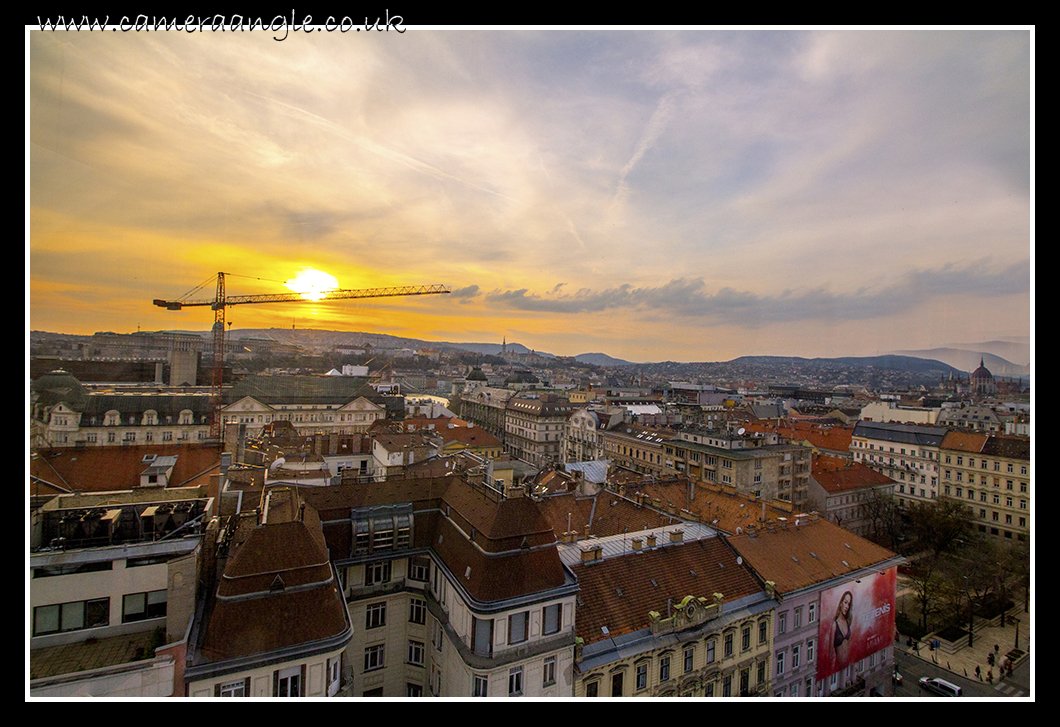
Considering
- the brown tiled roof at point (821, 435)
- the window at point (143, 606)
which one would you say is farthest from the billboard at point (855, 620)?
the brown tiled roof at point (821, 435)

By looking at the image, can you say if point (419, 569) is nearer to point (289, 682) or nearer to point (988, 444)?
point (289, 682)

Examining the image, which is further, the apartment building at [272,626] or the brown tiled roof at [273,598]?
the brown tiled roof at [273,598]

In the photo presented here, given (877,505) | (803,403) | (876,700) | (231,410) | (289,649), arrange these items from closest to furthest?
(876,700), (289,649), (231,410), (877,505), (803,403)

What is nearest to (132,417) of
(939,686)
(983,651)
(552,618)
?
(552,618)

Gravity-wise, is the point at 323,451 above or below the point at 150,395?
below

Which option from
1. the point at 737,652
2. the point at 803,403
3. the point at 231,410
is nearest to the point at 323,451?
the point at 231,410

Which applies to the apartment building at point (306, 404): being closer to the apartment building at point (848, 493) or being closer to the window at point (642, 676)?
the window at point (642, 676)

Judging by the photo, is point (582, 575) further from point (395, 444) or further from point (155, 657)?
point (395, 444)
